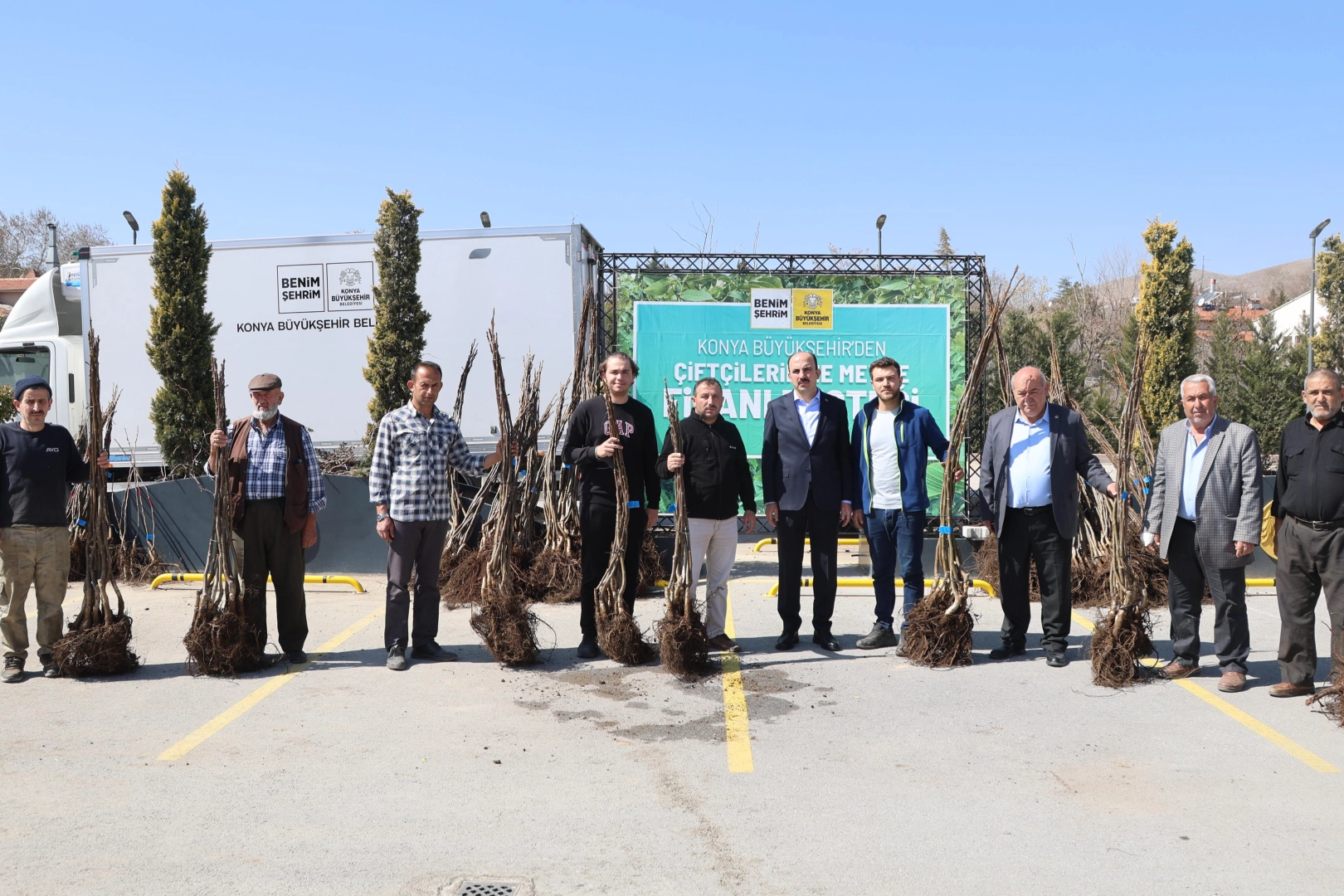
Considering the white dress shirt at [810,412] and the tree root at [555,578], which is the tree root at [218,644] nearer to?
the tree root at [555,578]

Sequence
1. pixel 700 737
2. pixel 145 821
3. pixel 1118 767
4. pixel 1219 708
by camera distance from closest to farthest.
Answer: pixel 145 821 → pixel 1118 767 → pixel 700 737 → pixel 1219 708

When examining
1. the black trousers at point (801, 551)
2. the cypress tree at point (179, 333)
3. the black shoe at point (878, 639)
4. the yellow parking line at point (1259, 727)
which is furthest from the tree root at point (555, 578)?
the cypress tree at point (179, 333)

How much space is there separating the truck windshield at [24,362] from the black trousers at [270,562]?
8838 millimetres

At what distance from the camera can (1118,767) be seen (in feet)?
14.6

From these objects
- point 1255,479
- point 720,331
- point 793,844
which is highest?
point 720,331

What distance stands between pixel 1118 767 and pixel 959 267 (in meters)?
6.16

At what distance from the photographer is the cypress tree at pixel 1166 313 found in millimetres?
14578

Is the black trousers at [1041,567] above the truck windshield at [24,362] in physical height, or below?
below

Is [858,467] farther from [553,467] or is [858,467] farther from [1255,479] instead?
[553,467]

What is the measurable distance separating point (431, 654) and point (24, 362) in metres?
9.95

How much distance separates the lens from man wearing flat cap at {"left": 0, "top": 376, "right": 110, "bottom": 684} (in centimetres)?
589

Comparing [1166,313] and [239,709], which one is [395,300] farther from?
[1166,313]

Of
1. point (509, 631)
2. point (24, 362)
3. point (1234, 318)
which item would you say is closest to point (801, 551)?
point (509, 631)

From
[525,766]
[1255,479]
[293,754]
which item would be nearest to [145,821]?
[293,754]
